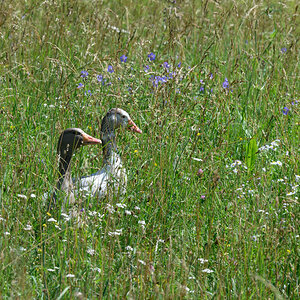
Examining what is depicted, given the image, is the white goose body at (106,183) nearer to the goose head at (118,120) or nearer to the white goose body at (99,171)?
the white goose body at (99,171)

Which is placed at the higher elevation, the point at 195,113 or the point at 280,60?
the point at 280,60

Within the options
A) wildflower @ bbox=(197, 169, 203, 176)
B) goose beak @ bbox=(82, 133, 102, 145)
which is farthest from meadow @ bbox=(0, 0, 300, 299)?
goose beak @ bbox=(82, 133, 102, 145)

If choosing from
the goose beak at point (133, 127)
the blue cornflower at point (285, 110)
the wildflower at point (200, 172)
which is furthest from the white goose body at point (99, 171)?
the blue cornflower at point (285, 110)

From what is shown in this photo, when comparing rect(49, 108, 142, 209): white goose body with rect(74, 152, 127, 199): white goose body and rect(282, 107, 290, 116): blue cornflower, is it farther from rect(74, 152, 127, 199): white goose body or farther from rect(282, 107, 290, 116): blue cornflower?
rect(282, 107, 290, 116): blue cornflower

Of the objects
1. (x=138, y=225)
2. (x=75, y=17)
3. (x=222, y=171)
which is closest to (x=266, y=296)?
(x=138, y=225)

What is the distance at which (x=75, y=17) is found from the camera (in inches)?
227

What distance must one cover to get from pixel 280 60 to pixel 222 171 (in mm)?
2000

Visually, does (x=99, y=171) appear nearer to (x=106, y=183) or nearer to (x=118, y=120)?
(x=106, y=183)

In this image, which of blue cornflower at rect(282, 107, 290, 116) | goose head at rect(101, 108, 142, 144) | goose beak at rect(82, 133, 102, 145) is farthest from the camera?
blue cornflower at rect(282, 107, 290, 116)

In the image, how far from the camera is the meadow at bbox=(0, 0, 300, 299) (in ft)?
8.20

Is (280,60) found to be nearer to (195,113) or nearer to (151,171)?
(195,113)

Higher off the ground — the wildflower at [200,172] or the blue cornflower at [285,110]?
the blue cornflower at [285,110]

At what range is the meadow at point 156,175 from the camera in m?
2.50

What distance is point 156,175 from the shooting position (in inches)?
139
